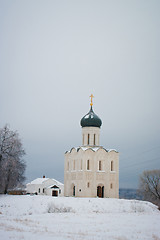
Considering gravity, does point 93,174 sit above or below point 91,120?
below

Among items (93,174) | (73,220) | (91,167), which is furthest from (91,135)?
(73,220)

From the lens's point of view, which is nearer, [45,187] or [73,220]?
[73,220]

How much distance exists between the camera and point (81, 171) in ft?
134

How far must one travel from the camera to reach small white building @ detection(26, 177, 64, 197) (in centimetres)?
5478

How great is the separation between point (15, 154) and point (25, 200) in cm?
616

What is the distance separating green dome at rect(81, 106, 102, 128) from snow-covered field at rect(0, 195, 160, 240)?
11612 millimetres

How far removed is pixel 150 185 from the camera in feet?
174

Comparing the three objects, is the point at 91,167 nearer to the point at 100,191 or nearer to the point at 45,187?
the point at 100,191

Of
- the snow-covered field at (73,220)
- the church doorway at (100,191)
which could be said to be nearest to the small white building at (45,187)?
the church doorway at (100,191)

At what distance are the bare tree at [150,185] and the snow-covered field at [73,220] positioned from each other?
16.2 m

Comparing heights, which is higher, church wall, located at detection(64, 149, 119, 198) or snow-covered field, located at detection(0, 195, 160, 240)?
church wall, located at detection(64, 149, 119, 198)

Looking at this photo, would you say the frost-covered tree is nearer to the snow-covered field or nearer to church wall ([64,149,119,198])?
the snow-covered field

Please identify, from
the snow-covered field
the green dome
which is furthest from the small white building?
the snow-covered field

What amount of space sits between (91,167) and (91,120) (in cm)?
656
